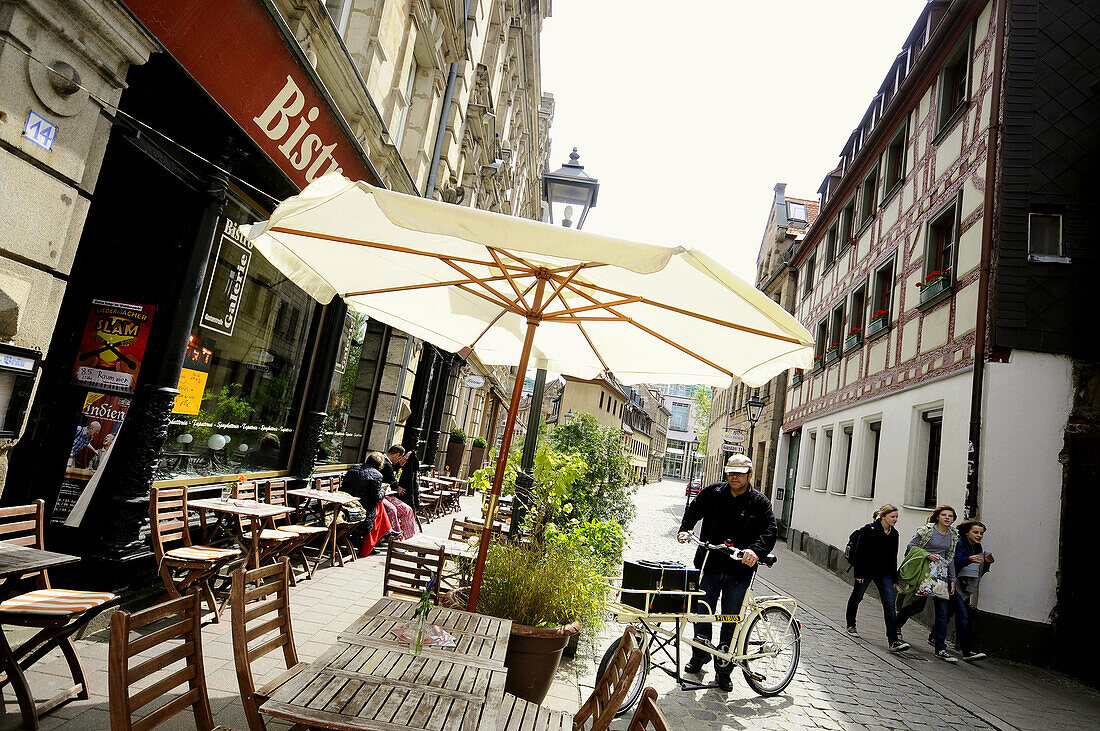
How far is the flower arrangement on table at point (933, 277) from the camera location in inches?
438

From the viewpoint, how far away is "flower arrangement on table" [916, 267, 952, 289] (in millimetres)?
11136

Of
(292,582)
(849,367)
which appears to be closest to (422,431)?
(292,582)

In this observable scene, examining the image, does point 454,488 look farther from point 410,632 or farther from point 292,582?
point 410,632

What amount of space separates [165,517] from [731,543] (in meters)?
4.41

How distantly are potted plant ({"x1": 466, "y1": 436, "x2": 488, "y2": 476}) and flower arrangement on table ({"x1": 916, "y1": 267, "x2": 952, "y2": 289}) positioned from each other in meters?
14.4

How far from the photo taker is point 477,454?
23625 millimetres

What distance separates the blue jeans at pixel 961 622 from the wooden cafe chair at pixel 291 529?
295 inches

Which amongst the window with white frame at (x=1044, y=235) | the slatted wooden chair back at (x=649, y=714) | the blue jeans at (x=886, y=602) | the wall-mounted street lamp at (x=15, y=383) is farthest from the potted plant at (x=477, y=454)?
the slatted wooden chair back at (x=649, y=714)

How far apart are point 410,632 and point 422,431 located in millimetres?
12414

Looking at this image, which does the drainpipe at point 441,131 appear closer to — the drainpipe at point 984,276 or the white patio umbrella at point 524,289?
the white patio umbrella at point 524,289

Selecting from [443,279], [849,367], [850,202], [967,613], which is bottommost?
[967,613]

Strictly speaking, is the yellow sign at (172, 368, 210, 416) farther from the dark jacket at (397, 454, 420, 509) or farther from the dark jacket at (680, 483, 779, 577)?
the dark jacket at (680, 483, 779, 577)

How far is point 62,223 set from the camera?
3.70 m

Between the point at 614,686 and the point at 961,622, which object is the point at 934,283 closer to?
the point at 961,622
